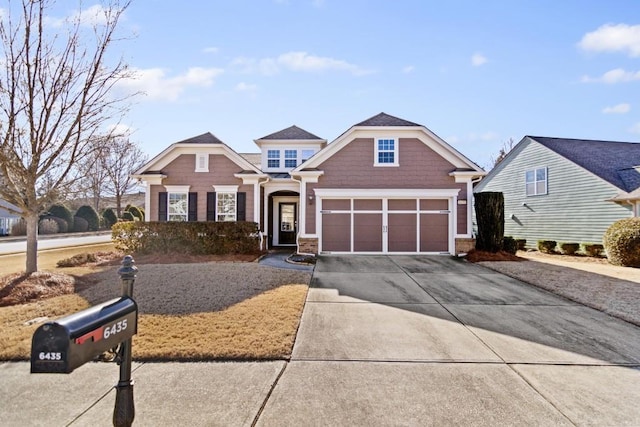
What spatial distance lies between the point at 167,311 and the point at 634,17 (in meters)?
14.3

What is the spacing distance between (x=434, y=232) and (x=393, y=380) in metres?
10.2

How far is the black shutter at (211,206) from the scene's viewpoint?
14.3m

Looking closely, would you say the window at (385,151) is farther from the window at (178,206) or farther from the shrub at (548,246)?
the shrub at (548,246)

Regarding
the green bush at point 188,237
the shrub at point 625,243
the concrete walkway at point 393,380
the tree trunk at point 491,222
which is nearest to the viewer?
the concrete walkway at point 393,380

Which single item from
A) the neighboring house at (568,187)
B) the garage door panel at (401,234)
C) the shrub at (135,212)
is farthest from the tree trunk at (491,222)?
the shrub at (135,212)

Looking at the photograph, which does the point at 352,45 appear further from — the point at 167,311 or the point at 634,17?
the point at 167,311

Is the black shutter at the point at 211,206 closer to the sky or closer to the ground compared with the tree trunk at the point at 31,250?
closer to the sky

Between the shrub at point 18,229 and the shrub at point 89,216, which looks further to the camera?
the shrub at point 89,216

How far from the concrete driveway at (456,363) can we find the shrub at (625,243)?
6721mm

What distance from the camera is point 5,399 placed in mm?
3098

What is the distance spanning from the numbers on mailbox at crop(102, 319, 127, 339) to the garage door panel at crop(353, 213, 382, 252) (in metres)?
11.2

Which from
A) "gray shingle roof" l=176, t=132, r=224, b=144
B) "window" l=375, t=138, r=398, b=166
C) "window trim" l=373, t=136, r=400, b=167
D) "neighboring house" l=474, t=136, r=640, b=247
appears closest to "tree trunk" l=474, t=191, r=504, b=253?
"window trim" l=373, t=136, r=400, b=167

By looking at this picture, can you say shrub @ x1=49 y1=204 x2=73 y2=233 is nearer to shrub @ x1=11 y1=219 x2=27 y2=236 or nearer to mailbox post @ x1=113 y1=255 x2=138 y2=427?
shrub @ x1=11 y1=219 x2=27 y2=236

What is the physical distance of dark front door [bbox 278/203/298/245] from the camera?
649 inches
